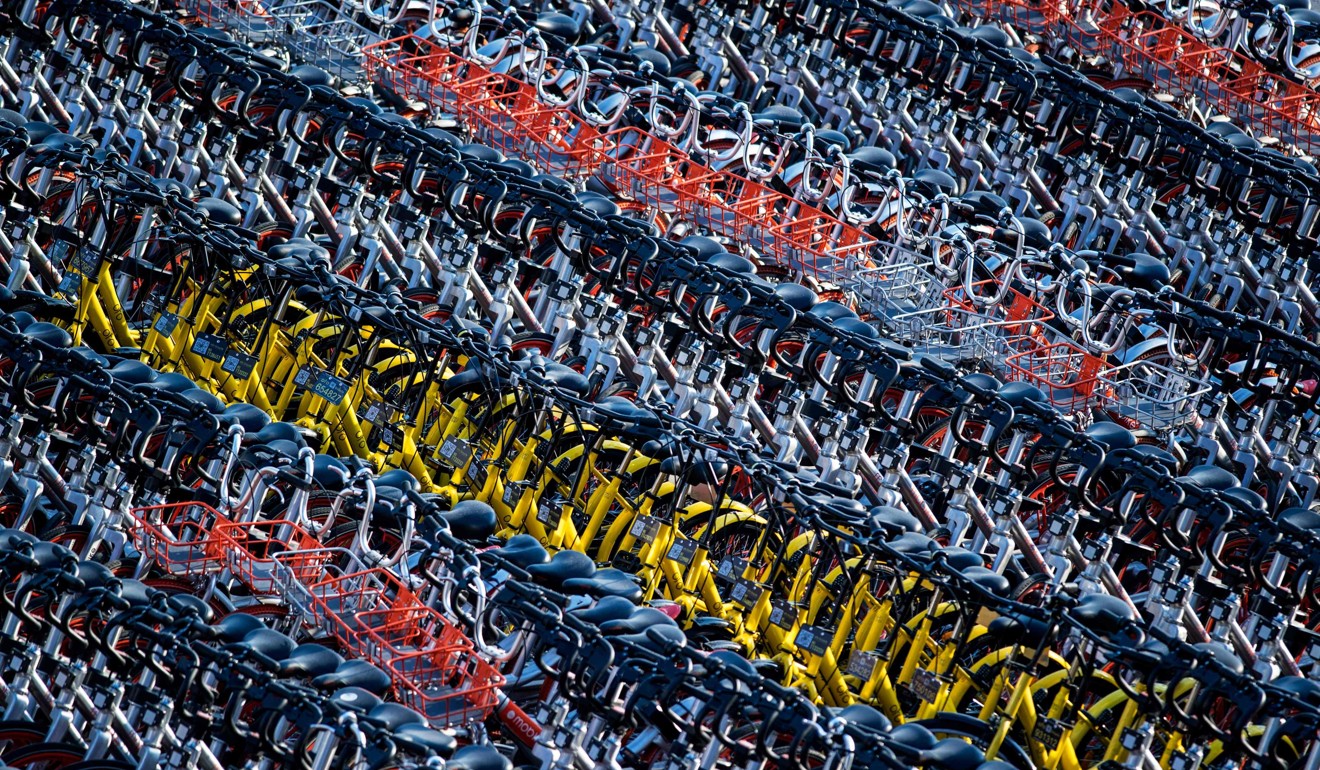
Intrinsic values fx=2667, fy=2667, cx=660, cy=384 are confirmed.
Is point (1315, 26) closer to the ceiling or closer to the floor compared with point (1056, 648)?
closer to the ceiling

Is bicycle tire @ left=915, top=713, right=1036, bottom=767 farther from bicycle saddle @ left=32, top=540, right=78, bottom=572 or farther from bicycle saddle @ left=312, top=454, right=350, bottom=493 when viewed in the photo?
bicycle saddle @ left=32, top=540, right=78, bottom=572

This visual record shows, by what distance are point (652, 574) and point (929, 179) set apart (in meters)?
6.19

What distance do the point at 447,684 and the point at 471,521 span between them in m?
1.30

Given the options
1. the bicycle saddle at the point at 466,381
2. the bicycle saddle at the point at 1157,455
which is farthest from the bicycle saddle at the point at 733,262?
the bicycle saddle at the point at 1157,455

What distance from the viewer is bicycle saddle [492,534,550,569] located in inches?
561

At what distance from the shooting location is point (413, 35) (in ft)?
64.9

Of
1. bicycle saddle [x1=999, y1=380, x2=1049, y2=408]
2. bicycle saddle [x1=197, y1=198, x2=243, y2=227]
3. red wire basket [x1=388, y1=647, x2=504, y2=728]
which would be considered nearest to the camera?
red wire basket [x1=388, y1=647, x2=504, y2=728]

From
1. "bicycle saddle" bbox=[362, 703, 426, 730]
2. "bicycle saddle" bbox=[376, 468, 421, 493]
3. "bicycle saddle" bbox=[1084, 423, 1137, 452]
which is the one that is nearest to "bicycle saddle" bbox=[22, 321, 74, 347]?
"bicycle saddle" bbox=[376, 468, 421, 493]

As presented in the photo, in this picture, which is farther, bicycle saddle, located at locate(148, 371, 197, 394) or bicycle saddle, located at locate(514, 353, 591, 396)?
bicycle saddle, located at locate(514, 353, 591, 396)

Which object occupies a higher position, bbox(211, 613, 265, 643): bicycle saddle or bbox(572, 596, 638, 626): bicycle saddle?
bbox(572, 596, 638, 626): bicycle saddle

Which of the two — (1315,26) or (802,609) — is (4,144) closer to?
(802,609)

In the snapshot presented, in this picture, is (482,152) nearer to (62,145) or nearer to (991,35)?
(62,145)

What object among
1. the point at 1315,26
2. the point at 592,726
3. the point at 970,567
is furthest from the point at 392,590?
the point at 1315,26

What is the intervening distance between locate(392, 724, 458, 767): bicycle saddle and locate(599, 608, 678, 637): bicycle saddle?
5.28 ft
